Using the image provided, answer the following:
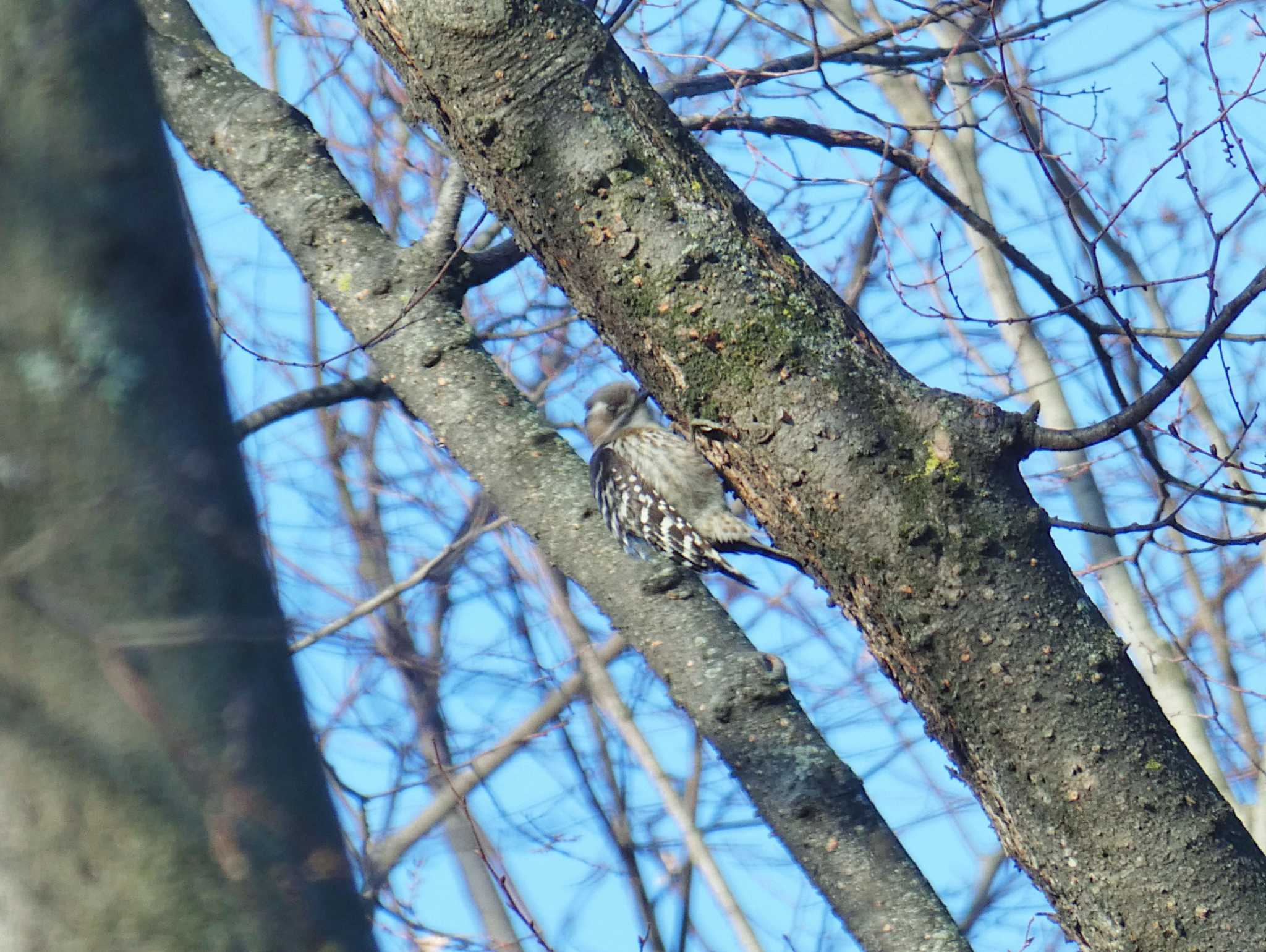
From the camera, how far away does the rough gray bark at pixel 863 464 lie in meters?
1.95

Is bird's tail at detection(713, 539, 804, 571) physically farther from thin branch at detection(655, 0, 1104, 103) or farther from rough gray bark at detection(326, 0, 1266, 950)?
rough gray bark at detection(326, 0, 1266, 950)

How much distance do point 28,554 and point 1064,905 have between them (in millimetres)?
1719

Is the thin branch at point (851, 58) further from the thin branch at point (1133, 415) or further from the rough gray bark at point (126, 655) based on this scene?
the rough gray bark at point (126, 655)

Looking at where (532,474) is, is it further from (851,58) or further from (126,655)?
(126,655)

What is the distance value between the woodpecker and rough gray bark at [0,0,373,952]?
13.3 feet

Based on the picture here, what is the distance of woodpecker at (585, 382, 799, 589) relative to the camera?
5227mm

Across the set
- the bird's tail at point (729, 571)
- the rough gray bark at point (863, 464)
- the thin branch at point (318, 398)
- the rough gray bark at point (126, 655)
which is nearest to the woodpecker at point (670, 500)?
the bird's tail at point (729, 571)

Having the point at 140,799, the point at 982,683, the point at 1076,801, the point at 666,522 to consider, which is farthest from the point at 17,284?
the point at 666,522

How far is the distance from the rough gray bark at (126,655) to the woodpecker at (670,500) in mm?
4042

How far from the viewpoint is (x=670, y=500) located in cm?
539

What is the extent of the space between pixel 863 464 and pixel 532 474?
4.97 ft

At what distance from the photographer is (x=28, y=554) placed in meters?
0.87

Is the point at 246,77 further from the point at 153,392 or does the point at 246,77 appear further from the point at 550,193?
the point at 153,392

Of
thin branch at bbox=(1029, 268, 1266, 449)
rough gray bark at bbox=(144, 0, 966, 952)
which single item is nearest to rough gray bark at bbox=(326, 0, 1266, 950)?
thin branch at bbox=(1029, 268, 1266, 449)
